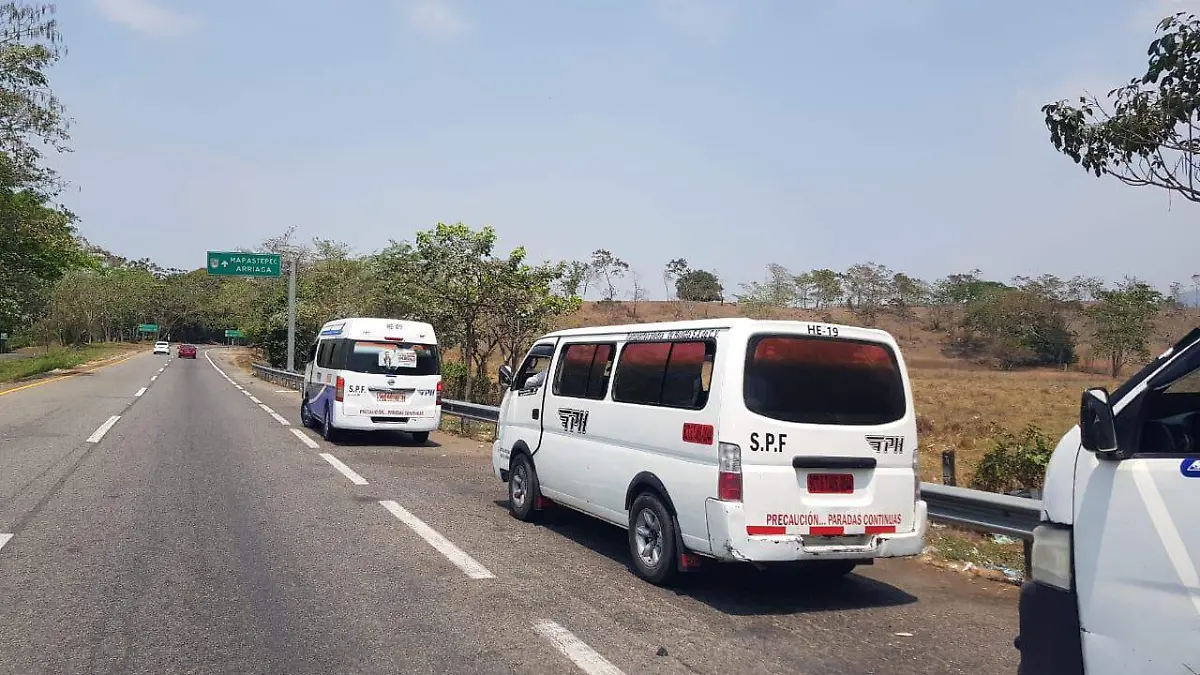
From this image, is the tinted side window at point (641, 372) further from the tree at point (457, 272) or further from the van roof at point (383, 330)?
the tree at point (457, 272)

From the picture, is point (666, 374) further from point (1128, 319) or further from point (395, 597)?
point (1128, 319)

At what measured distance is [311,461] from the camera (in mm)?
13578

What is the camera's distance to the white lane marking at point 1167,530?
9.39 ft

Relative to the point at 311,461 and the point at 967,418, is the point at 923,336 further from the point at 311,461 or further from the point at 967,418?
the point at 311,461

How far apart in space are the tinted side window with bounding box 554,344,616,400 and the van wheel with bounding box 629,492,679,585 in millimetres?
1207

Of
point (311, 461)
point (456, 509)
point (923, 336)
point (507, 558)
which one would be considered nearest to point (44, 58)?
point (311, 461)

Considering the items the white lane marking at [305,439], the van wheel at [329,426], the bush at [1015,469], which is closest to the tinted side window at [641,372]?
the bush at [1015,469]

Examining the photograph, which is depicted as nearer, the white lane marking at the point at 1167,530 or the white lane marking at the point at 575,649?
the white lane marking at the point at 1167,530

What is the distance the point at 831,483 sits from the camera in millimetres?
6250

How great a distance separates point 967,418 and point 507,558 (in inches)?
941

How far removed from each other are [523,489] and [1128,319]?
163ft

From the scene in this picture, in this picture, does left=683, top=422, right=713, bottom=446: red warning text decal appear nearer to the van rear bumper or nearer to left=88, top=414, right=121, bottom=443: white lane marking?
the van rear bumper

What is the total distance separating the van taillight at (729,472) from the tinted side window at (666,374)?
1.40 ft

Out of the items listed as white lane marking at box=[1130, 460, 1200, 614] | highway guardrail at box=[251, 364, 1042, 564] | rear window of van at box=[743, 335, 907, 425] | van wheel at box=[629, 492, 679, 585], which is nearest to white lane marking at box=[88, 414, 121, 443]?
van wheel at box=[629, 492, 679, 585]
